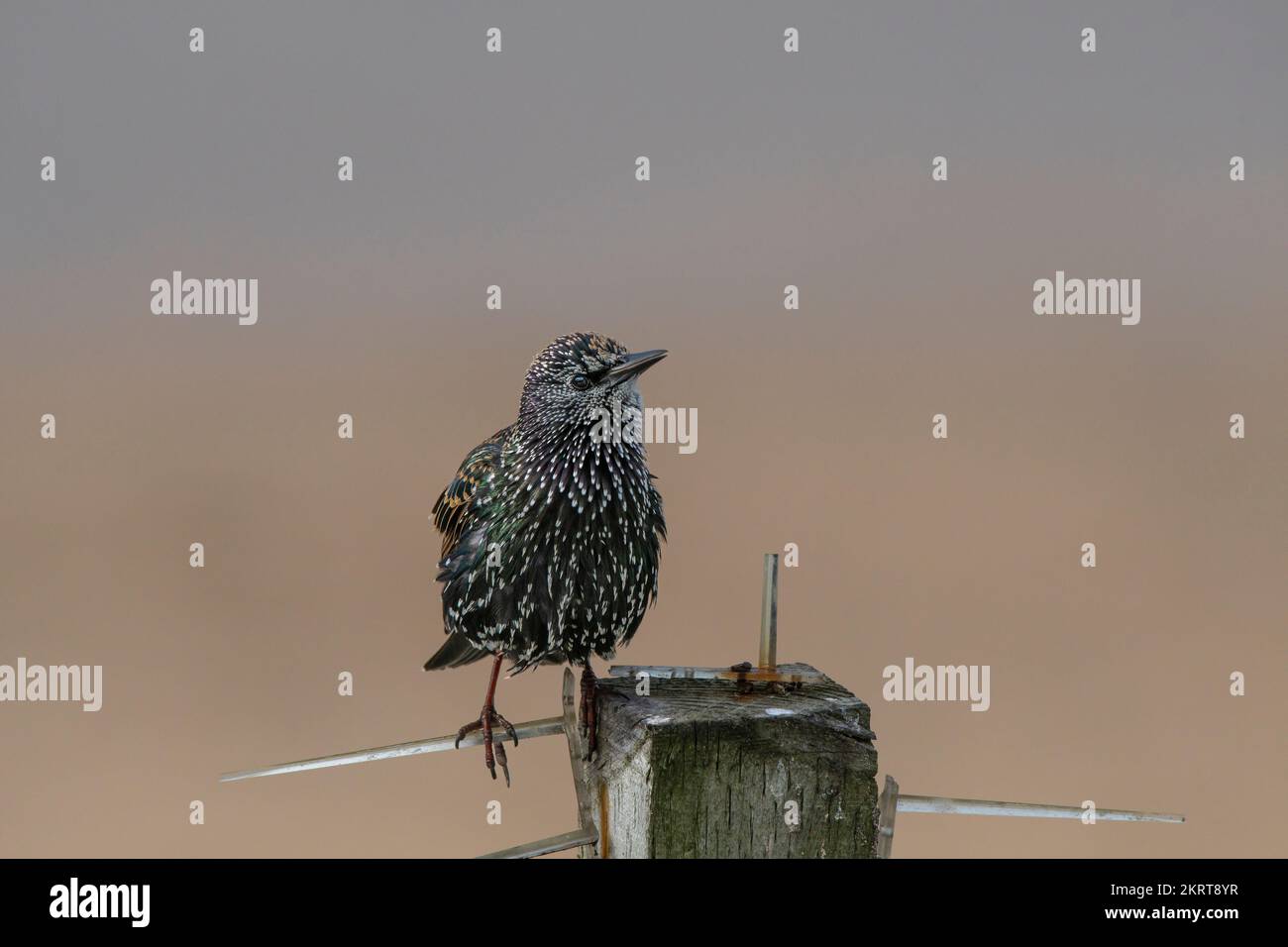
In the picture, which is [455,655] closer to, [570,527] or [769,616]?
[570,527]

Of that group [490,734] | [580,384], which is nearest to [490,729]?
[490,734]

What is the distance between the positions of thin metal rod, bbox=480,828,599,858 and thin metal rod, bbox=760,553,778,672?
0.58m

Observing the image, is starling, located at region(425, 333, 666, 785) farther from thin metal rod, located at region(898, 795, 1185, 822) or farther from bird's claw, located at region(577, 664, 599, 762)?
thin metal rod, located at region(898, 795, 1185, 822)

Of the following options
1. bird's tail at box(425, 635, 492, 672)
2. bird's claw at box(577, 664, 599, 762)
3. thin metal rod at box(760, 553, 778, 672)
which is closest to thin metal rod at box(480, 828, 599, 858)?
bird's claw at box(577, 664, 599, 762)

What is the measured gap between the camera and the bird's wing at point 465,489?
12.6 ft

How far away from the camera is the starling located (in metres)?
3.51

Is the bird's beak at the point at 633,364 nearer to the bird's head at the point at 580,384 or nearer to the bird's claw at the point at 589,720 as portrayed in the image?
the bird's head at the point at 580,384

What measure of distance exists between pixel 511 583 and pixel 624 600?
31 centimetres

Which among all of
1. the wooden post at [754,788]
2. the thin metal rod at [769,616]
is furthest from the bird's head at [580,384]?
the wooden post at [754,788]

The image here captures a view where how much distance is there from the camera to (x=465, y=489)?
3.92m

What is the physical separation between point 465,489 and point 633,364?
81cm
